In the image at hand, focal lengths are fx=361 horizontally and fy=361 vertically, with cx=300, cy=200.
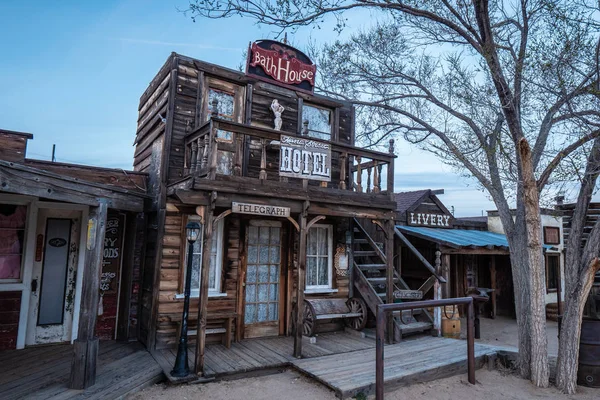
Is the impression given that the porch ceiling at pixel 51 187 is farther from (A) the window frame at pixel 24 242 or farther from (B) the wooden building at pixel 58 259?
(A) the window frame at pixel 24 242

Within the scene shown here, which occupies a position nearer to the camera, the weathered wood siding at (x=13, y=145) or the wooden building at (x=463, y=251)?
the weathered wood siding at (x=13, y=145)

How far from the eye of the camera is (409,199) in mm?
12164

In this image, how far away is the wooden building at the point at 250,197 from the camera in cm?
609

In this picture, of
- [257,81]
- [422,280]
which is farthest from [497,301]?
[257,81]

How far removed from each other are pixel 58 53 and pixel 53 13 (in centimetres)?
148

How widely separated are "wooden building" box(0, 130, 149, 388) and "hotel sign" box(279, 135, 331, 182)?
2.74m

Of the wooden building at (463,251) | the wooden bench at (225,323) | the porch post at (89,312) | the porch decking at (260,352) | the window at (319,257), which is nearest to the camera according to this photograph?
the porch post at (89,312)

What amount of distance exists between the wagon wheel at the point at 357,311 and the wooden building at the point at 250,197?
275mm

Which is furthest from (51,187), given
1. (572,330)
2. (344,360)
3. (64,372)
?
(572,330)

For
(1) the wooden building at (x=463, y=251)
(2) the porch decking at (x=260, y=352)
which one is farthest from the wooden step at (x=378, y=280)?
(1) the wooden building at (x=463, y=251)

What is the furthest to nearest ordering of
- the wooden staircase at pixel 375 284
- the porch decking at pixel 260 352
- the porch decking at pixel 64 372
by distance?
the wooden staircase at pixel 375 284, the porch decking at pixel 260 352, the porch decking at pixel 64 372

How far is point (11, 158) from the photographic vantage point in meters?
5.98

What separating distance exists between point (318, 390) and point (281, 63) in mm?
6633

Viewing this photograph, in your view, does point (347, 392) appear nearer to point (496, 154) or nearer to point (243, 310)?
point (243, 310)
